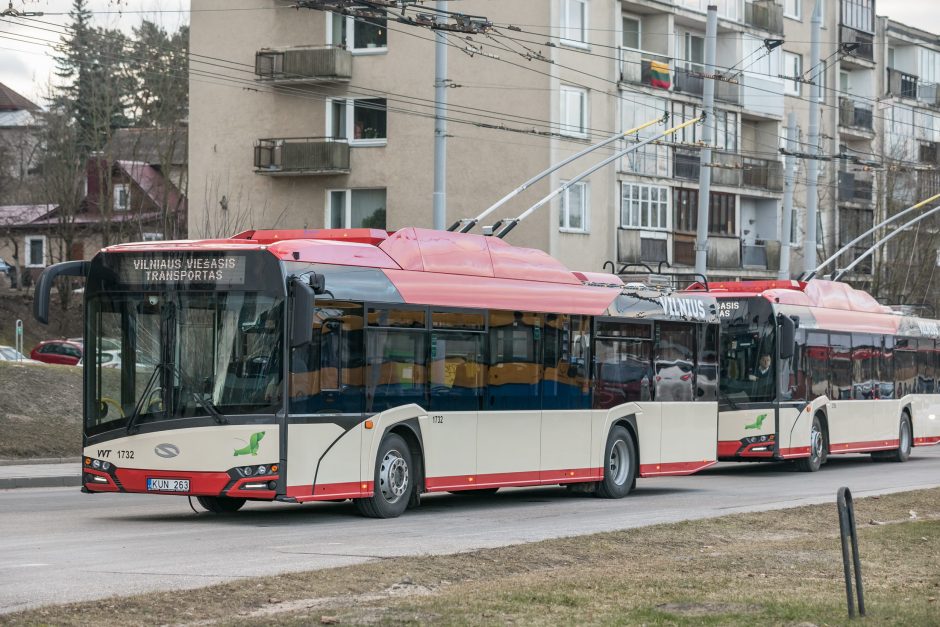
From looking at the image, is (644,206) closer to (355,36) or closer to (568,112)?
(568,112)

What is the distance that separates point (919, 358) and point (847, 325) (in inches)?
193

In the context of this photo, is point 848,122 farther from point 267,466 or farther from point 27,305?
point 267,466

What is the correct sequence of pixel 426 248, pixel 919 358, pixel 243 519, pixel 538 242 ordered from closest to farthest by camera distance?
pixel 243 519, pixel 426 248, pixel 919 358, pixel 538 242

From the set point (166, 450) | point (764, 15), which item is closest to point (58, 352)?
point (764, 15)

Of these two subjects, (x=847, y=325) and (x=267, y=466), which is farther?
(x=847, y=325)

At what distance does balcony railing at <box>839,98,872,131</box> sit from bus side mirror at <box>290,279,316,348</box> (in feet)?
186

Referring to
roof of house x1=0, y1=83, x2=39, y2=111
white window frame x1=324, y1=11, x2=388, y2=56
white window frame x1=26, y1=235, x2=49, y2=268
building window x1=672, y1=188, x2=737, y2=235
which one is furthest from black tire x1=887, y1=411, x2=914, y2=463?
roof of house x1=0, y1=83, x2=39, y2=111

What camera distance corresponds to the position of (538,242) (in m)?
48.7

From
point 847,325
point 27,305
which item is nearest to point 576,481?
point 847,325

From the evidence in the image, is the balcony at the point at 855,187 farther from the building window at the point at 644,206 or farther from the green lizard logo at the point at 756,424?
the green lizard logo at the point at 756,424

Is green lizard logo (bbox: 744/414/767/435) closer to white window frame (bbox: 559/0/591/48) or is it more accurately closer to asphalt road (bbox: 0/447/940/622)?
asphalt road (bbox: 0/447/940/622)

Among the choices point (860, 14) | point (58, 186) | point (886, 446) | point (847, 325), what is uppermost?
point (860, 14)

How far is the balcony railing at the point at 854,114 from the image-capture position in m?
69.6

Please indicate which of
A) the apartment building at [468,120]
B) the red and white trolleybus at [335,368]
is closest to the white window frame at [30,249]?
the apartment building at [468,120]
